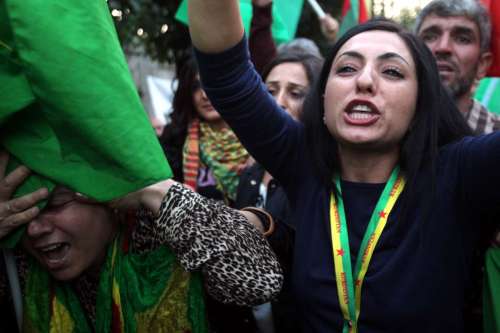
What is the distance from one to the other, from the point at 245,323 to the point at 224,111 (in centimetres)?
72

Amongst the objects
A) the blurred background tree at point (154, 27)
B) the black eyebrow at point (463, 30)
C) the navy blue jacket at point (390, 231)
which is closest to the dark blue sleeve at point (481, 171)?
the navy blue jacket at point (390, 231)

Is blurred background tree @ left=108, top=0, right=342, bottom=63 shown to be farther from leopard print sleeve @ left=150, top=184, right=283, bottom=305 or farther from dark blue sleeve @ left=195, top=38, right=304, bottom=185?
leopard print sleeve @ left=150, top=184, right=283, bottom=305

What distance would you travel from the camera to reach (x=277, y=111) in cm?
187

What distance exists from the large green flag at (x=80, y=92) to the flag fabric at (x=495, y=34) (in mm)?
2134

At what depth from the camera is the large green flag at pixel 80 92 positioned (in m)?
1.37

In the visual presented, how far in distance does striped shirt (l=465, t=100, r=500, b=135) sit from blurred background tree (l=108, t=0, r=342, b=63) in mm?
5617

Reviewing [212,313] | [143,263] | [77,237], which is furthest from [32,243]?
[212,313]

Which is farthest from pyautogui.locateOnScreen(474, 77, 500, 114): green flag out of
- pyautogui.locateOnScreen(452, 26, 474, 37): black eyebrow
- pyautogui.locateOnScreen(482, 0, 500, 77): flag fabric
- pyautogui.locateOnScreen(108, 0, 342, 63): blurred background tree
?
pyautogui.locateOnScreen(108, 0, 342, 63): blurred background tree

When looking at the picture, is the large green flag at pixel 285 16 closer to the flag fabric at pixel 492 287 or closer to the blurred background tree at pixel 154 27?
the flag fabric at pixel 492 287

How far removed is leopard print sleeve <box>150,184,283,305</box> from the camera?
1.63 m

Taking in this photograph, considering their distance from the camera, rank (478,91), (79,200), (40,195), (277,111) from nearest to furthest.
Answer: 1. (40,195)
2. (79,200)
3. (277,111)
4. (478,91)

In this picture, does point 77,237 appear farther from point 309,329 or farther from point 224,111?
point 309,329

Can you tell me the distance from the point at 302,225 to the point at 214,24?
682 millimetres

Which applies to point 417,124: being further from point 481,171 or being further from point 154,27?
point 154,27
